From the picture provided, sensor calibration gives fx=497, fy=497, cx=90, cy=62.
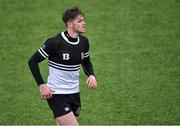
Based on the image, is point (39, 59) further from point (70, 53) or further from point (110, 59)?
point (110, 59)

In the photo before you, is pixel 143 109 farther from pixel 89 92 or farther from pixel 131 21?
pixel 131 21

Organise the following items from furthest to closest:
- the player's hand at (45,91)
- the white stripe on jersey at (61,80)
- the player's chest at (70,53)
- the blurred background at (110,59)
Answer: the blurred background at (110,59) → the white stripe on jersey at (61,80) → the player's chest at (70,53) → the player's hand at (45,91)

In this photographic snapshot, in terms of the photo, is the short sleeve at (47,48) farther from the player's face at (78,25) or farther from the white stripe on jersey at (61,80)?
the player's face at (78,25)

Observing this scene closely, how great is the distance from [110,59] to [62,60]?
4152mm

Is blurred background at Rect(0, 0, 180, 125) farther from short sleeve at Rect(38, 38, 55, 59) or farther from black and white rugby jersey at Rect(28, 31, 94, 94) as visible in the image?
short sleeve at Rect(38, 38, 55, 59)

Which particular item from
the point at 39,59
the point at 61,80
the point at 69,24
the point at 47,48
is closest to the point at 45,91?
the point at 61,80

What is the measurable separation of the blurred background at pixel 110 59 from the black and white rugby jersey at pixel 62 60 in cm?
189

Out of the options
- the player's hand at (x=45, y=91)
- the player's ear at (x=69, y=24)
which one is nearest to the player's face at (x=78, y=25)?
the player's ear at (x=69, y=24)

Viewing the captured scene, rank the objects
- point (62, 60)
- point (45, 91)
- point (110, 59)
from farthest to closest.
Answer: point (110, 59)
point (62, 60)
point (45, 91)

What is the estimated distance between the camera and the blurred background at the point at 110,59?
28.5 ft

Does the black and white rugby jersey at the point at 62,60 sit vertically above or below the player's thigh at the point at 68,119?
above

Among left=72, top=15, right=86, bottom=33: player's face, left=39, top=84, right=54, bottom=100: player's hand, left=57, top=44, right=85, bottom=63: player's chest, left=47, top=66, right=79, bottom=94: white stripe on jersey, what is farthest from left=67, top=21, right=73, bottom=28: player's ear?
left=39, top=84, right=54, bottom=100: player's hand

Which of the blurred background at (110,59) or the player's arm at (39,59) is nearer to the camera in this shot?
the player's arm at (39,59)

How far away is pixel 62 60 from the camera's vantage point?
654 cm
